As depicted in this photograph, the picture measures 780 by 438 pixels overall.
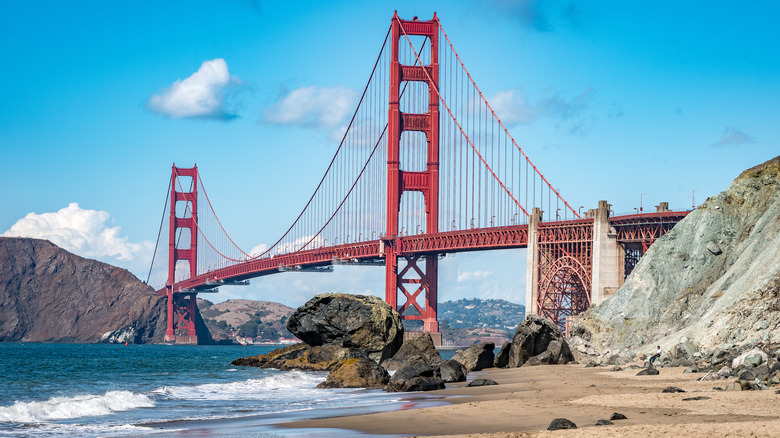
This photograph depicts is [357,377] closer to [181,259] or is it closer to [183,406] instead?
[183,406]

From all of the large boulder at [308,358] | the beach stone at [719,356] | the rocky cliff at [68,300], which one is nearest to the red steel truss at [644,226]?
the large boulder at [308,358]

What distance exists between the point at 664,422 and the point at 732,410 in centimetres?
173

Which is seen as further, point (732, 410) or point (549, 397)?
point (549, 397)

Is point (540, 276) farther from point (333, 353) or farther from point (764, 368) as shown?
point (764, 368)

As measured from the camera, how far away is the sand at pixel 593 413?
16.2m

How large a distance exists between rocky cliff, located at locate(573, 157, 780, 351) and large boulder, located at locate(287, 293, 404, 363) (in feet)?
32.7

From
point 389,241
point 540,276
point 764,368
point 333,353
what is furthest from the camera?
point 389,241

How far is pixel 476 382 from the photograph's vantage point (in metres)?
32.0

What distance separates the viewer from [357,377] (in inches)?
1398

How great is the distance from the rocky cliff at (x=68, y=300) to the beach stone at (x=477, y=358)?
134 meters

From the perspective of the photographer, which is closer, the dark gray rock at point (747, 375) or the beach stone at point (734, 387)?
the beach stone at point (734, 387)

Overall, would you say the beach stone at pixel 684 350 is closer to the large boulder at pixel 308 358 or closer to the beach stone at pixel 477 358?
the beach stone at pixel 477 358

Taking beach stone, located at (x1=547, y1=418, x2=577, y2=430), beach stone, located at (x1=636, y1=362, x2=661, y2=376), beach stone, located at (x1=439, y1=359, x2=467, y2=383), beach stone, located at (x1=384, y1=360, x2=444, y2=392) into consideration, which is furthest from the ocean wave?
beach stone, located at (x1=547, y1=418, x2=577, y2=430)

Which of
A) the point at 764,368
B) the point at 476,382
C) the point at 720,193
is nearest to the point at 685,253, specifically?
the point at 720,193
